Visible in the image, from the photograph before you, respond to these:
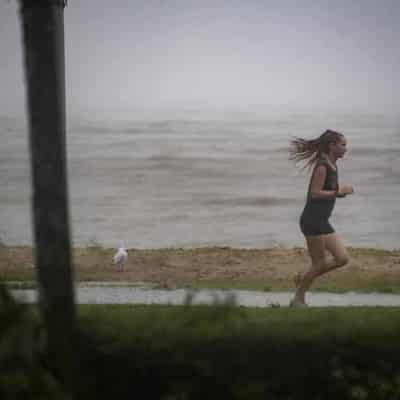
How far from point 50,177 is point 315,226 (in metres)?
3.62

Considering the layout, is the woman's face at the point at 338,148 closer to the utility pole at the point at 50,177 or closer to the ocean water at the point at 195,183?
the ocean water at the point at 195,183

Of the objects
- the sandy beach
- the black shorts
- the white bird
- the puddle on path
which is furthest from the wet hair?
the white bird

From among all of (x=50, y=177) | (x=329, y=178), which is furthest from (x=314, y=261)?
(x=50, y=177)

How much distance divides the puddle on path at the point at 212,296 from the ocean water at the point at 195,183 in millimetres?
599

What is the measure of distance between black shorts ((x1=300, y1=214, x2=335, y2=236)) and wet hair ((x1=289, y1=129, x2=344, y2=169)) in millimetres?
571

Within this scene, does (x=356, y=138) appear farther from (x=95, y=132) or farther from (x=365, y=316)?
(x=365, y=316)

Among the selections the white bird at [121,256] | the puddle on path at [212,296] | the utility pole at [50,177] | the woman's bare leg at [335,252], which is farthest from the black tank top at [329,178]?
the utility pole at [50,177]

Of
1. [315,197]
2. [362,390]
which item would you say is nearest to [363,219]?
[315,197]

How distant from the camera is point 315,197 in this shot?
7.10m

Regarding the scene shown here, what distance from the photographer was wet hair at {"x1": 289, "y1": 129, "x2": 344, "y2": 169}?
23.8 ft

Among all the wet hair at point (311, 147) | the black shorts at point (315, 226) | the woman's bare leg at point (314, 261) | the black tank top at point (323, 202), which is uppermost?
the wet hair at point (311, 147)

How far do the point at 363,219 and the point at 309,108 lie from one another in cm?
124

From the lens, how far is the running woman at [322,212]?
7.03 m

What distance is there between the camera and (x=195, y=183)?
328 inches
